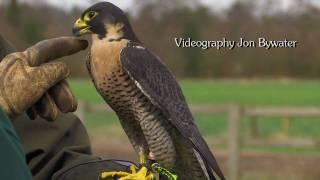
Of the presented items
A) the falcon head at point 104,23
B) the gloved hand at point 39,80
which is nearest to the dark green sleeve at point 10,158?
the gloved hand at point 39,80

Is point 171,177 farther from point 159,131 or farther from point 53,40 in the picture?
point 53,40

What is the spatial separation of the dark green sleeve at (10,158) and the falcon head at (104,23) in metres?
0.64

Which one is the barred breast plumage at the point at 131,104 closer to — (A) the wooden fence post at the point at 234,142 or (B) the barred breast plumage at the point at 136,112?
(B) the barred breast plumage at the point at 136,112

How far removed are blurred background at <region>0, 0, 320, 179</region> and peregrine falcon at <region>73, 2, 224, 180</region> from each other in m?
0.14

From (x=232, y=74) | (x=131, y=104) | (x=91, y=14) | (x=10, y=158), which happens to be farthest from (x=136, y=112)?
(x=232, y=74)

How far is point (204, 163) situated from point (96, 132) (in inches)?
540

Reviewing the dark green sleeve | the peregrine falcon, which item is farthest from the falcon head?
the dark green sleeve

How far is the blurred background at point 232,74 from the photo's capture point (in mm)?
8227

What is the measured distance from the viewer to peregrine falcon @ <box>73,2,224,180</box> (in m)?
1.68

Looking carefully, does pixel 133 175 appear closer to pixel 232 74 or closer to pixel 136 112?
pixel 136 112

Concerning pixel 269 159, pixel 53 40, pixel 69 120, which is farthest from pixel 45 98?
pixel 269 159

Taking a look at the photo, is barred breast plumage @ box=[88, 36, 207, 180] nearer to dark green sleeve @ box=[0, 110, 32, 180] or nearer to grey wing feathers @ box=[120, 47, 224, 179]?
grey wing feathers @ box=[120, 47, 224, 179]

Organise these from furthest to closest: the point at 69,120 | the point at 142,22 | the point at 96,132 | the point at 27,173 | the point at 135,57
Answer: the point at 142,22
the point at 96,132
the point at 69,120
the point at 135,57
the point at 27,173

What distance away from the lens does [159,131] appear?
1.72 meters
